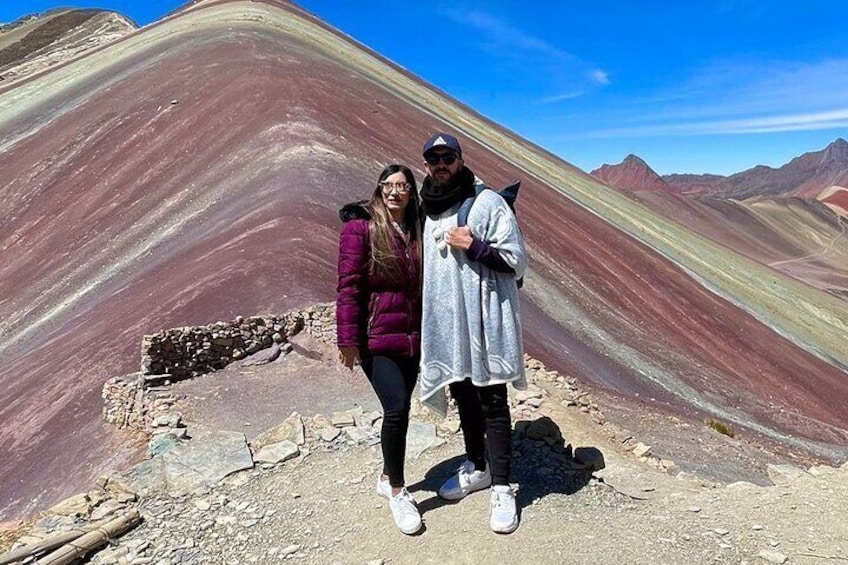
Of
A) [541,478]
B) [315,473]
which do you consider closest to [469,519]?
[541,478]

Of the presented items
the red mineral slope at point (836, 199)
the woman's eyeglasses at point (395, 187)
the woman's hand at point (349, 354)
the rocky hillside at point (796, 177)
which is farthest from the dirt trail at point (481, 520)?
the rocky hillside at point (796, 177)

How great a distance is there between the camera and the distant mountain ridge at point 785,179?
166 m

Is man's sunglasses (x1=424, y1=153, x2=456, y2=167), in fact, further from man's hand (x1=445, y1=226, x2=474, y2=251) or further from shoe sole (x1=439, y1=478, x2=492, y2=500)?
shoe sole (x1=439, y1=478, x2=492, y2=500)

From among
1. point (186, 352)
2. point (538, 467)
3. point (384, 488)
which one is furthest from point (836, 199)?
point (384, 488)

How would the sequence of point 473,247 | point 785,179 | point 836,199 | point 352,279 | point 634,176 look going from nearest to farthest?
point 473,247, point 352,279, point 836,199, point 634,176, point 785,179

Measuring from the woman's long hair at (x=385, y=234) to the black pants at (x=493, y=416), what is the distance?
2.55 ft

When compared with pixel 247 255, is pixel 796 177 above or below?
above

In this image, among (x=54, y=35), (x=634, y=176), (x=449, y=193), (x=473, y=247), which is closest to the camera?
(x=473, y=247)

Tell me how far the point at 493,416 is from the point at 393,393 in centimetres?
58

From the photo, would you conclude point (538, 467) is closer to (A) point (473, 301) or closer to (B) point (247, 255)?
(A) point (473, 301)

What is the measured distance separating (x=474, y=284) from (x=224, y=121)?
1879 centimetres

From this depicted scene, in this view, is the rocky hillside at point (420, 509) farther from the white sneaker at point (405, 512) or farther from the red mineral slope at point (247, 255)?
the red mineral slope at point (247, 255)

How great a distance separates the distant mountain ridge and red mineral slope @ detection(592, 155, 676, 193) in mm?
15745

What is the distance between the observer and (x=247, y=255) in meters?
11.2
